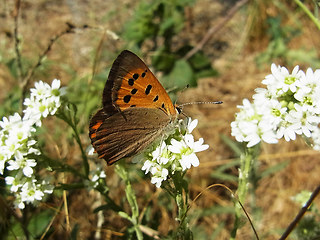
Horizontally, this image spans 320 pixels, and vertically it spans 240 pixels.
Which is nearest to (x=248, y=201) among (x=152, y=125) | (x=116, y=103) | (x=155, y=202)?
(x=155, y=202)

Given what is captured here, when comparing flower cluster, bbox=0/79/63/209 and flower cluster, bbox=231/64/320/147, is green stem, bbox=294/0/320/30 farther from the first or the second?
flower cluster, bbox=0/79/63/209

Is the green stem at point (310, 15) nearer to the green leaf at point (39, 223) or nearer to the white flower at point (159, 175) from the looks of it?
the white flower at point (159, 175)

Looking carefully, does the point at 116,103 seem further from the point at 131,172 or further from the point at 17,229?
the point at 131,172

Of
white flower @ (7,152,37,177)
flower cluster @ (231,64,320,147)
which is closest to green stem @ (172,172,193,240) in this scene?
flower cluster @ (231,64,320,147)

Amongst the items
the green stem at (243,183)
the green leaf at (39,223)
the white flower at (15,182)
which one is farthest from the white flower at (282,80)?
the green leaf at (39,223)

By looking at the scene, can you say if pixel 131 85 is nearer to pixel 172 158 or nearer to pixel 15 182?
pixel 172 158
